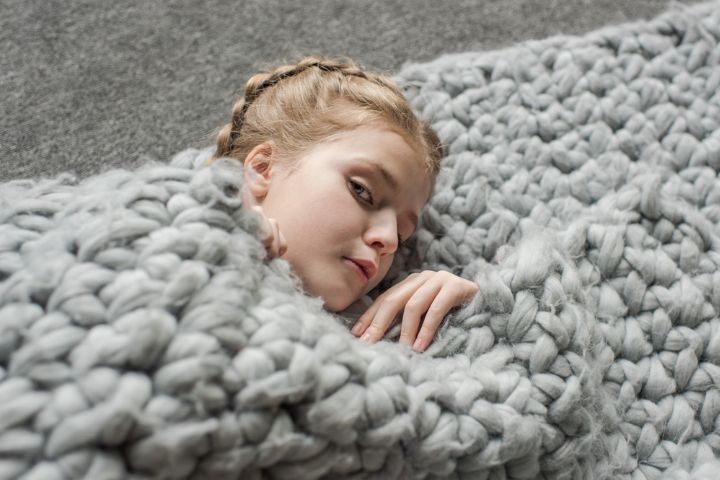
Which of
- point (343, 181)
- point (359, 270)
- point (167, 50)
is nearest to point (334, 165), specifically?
point (343, 181)

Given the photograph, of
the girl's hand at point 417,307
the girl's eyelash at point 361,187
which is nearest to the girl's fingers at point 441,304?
the girl's hand at point 417,307

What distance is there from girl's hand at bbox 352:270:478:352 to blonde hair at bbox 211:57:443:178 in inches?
7.1

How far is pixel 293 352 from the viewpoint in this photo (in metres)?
0.56

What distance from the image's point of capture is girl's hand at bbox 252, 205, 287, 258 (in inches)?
26.8

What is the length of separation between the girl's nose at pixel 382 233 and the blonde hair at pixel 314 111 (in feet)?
→ 0.37

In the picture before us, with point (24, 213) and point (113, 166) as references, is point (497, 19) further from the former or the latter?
point (24, 213)

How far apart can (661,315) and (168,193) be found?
1.92 feet

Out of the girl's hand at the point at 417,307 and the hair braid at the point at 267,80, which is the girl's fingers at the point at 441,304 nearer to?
the girl's hand at the point at 417,307

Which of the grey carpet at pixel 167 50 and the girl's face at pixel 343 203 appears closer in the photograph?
the girl's face at pixel 343 203

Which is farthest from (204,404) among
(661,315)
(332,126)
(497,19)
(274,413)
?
(497,19)

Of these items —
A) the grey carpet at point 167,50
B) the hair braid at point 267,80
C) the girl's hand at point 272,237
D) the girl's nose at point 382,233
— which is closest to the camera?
the girl's hand at point 272,237

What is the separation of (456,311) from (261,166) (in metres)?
0.30

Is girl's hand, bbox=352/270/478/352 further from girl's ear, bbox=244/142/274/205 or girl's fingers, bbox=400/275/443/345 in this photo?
girl's ear, bbox=244/142/274/205

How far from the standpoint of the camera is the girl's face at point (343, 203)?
29.9 inches
